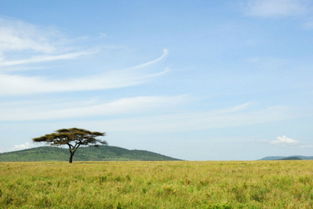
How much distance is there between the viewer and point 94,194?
32.4 feet

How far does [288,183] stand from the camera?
1247 cm

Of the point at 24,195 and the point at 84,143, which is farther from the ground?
the point at 84,143

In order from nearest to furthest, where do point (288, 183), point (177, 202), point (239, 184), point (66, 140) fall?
1. point (177, 202)
2. point (239, 184)
3. point (288, 183)
4. point (66, 140)

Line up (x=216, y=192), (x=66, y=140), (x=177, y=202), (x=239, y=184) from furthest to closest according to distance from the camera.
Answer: (x=66, y=140)
(x=239, y=184)
(x=216, y=192)
(x=177, y=202)

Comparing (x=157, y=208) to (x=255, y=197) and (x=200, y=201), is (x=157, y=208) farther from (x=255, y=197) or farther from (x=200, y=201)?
(x=255, y=197)

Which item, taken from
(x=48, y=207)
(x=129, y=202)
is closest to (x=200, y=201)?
(x=129, y=202)

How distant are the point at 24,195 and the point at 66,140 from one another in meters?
A: 45.2

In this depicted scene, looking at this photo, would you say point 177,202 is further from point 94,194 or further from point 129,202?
point 94,194

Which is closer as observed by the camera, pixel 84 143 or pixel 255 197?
pixel 255 197

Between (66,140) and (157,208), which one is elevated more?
(66,140)

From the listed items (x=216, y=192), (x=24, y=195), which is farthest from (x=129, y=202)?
(x=24, y=195)

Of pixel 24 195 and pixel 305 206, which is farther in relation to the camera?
pixel 24 195

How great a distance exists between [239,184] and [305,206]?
3.78m

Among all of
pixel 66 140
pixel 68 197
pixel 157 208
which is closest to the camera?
pixel 157 208
